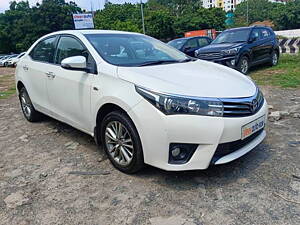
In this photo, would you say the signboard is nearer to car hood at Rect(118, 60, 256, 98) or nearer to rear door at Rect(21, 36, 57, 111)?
rear door at Rect(21, 36, 57, 111)

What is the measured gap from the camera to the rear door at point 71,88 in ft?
10.4

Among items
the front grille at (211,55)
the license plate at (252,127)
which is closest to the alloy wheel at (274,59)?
the front grille at (211,55)

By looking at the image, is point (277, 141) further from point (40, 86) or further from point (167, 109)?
point (40, 86)

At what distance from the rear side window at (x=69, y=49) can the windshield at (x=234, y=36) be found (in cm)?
651

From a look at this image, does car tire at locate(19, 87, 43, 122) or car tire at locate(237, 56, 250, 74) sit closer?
car tire at locate(19, 87, 43, 122)

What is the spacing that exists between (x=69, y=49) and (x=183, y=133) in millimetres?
2091

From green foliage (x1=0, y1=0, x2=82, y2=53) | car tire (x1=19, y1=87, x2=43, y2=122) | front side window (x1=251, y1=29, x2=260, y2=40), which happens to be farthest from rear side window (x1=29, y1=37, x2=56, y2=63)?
green foliage (x1=0, y1=0, x2=82, y2=53)

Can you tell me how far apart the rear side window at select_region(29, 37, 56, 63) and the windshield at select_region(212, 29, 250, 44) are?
6.41m

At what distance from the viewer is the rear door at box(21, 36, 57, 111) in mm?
3998

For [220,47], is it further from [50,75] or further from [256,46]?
[50,75]

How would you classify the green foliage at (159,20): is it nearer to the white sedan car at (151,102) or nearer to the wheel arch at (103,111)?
the white sedan car at (151,102)

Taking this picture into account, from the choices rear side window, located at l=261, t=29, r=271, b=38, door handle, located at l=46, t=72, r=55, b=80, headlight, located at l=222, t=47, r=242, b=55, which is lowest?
door handle, located at l=46, t=72, r=55, b=80

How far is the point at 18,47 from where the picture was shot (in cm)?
4959

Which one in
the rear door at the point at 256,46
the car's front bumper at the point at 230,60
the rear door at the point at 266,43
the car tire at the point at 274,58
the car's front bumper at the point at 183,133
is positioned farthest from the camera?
the car tire at the point at 274,58
